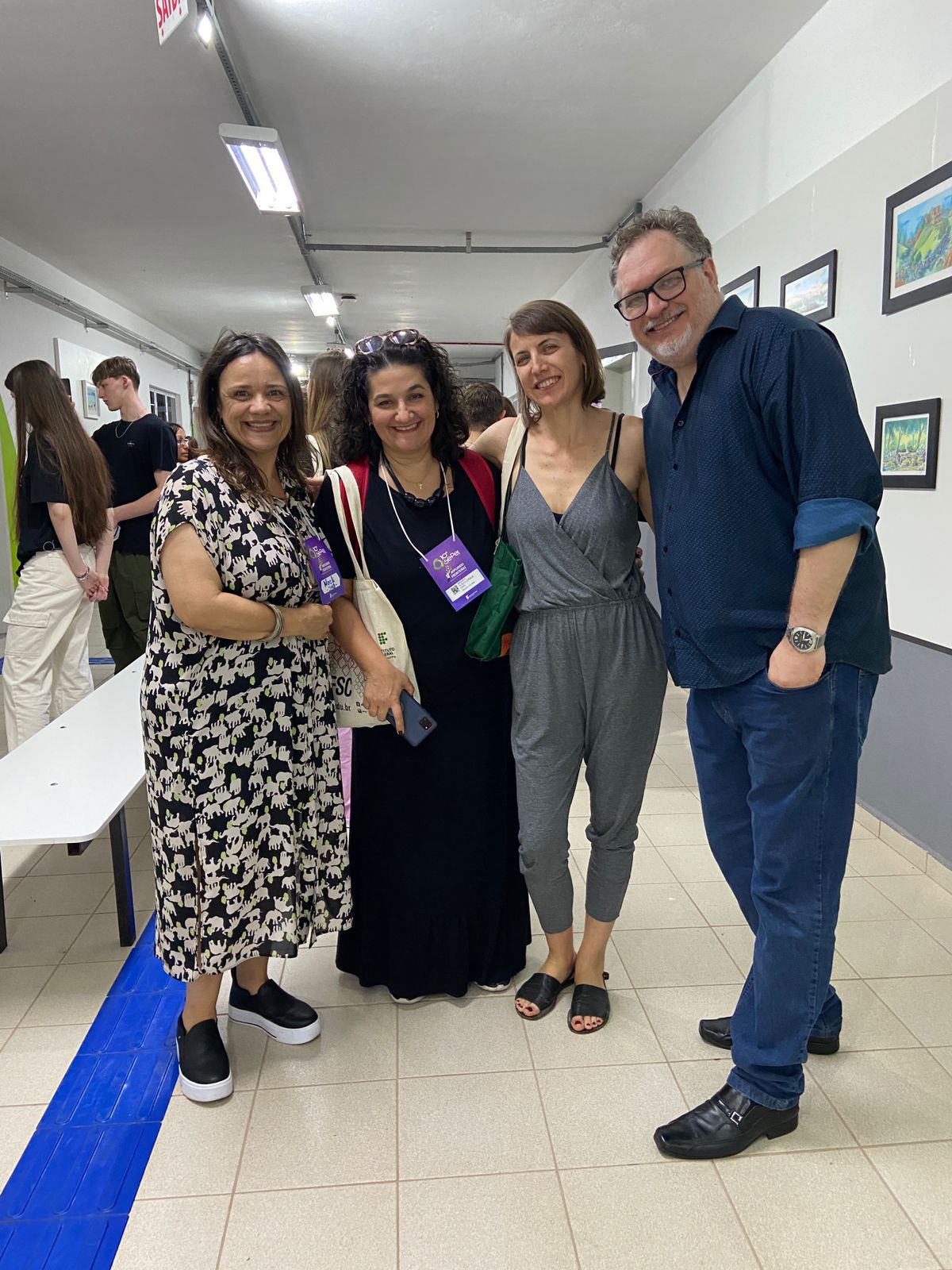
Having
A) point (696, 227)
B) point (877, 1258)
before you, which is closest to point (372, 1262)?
point (877, 1258)

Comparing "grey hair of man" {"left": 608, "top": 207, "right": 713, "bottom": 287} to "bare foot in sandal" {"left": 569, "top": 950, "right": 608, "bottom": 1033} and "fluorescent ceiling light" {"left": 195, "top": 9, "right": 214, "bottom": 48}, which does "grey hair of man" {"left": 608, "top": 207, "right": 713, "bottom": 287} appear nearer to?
"bare foot in sandal" {"left": 569, "top": 950, "right": 608, "bottom": 1033}

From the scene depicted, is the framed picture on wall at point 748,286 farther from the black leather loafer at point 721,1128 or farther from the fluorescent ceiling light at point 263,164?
the black leather loafer at point 721,1128

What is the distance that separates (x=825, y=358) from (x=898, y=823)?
2.13 meters

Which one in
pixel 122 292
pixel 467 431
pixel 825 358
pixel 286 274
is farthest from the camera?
pixel 122 292

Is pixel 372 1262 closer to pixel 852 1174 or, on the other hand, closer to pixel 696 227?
pixel 852 1174

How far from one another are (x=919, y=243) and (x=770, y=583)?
187cm

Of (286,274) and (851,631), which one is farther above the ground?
(286,274)

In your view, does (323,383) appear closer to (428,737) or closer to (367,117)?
(428,737)

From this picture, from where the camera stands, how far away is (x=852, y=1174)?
1533 millimetres

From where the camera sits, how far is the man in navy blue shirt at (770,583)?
1341 mm

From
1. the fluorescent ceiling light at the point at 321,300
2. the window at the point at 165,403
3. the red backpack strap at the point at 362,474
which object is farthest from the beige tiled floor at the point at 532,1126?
the window at the point at 165,403

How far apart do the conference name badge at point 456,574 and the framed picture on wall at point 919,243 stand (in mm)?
1810

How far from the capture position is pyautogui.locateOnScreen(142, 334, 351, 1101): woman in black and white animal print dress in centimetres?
156

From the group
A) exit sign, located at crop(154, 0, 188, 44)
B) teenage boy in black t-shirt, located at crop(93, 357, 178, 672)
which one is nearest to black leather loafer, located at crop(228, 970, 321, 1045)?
teenage boy in black t-shirt, located at crop(93, 357, 178, 672)
